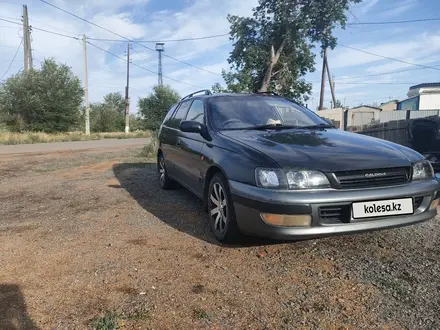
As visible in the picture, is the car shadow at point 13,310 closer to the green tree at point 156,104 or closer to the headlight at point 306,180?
the headlight at point 306,180

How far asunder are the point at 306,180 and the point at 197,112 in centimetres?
233

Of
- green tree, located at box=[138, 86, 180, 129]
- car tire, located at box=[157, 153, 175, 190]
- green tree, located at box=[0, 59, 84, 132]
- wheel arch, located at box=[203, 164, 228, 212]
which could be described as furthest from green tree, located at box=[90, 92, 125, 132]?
wheel arch, located at box=[203, 164, 228, 212]

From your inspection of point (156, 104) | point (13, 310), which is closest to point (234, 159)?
point (13, 310)

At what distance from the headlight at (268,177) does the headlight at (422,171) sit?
1250mm

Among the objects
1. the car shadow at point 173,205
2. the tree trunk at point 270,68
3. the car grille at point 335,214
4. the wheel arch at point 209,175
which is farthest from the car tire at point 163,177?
the tree trunk at point 270,68

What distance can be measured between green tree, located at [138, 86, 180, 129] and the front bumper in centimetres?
4180

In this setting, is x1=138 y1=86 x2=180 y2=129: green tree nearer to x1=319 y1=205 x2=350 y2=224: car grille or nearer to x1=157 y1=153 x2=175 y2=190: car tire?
x1=157 y1=153 x2=175 y2=190: car tire

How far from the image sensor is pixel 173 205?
16.9 ft

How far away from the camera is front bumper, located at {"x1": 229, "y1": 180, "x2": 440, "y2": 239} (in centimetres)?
279

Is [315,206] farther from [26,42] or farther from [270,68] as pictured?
[26,42]

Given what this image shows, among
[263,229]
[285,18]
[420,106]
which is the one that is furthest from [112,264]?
[420,106]

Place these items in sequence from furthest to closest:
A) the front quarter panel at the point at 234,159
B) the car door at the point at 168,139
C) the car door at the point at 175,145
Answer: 1. the car door at the point at 168,139
2. the car door at the point at 175,145
3. the front quarter panel at the point at 234,159

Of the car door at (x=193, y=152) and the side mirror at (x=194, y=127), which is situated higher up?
the side mirror at (x=194, y=127)

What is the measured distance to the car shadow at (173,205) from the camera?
377cm
